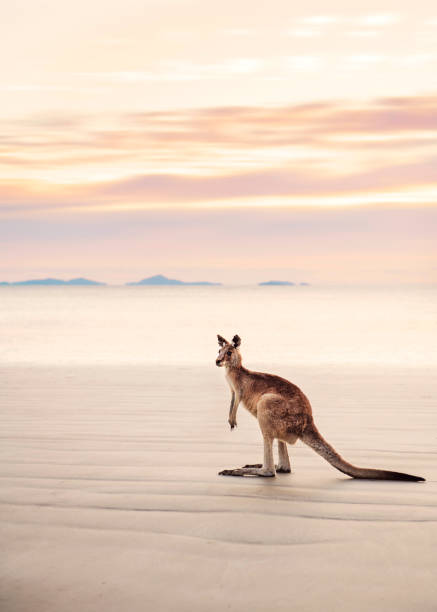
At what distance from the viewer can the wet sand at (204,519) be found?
254cm

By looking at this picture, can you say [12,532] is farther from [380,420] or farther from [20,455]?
[380,420]

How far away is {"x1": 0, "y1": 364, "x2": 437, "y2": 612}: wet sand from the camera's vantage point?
2.54 m

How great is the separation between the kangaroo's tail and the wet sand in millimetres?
50

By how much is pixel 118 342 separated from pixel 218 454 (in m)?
15.5

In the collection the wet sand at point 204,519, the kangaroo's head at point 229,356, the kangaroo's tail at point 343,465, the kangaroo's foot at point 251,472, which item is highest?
the kangaroo's head at point 229,356

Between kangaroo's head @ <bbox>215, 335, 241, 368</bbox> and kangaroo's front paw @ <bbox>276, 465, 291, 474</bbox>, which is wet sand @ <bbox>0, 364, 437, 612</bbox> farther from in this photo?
kangaroo's head @ <bbox>215, 335, 241, 368</bbox>

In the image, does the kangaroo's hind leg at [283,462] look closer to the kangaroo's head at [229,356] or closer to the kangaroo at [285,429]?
the kangaroo at [285,429]

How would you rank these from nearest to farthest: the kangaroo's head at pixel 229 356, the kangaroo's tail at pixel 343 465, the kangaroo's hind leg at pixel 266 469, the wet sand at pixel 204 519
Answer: the wet sand at pixel 204 519 → the kangaroo's tail at pixel 343 465 → the kangaroo's hind leg at pixel 266 469 → the kangaroo's head at pixel 229 356

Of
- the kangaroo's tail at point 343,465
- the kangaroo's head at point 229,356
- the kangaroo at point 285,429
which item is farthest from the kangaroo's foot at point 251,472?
the kangaroo's head at point 229,356

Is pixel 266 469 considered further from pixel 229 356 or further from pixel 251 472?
pixel 229 356

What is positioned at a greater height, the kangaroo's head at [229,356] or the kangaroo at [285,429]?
the kangaroo's head at [229,356]

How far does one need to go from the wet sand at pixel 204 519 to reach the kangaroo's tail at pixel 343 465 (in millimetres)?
50

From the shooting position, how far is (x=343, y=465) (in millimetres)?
3947

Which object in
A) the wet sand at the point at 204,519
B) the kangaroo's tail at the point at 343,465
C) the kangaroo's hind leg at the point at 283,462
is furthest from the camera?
the kangaroo's hind leg at the point at 283,462
